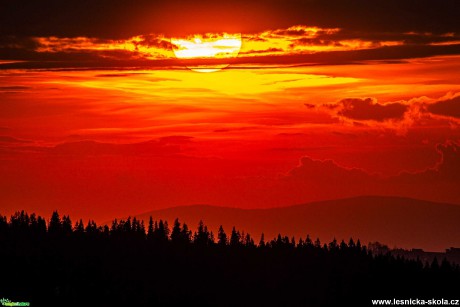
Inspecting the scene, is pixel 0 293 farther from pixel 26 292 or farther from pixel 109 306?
pixel 109 306

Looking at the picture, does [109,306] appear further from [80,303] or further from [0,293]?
[0,293]

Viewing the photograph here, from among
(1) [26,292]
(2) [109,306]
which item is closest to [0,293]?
(1) [26,292]

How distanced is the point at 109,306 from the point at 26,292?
1623cm

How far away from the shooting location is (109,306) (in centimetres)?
19850

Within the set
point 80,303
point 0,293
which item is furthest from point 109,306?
point 0,293

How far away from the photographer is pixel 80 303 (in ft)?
645

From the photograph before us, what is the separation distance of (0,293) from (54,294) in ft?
35.1

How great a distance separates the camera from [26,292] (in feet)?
622

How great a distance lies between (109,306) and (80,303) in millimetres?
5308

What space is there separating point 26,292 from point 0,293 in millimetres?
4363

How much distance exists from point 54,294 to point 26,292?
6.80m

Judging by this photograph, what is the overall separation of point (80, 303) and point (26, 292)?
1111cm
